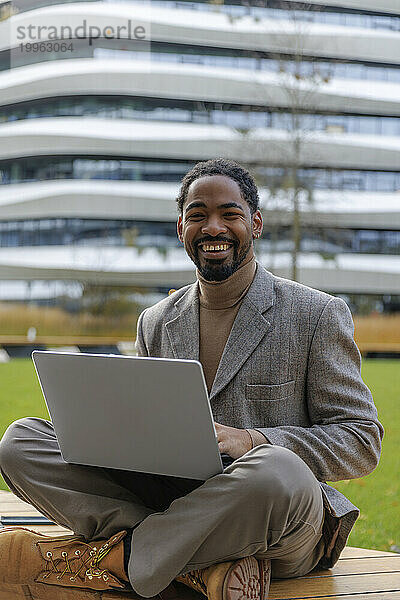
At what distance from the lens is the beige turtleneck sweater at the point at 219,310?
6.32 ft

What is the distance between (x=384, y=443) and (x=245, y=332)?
3556 millimetres

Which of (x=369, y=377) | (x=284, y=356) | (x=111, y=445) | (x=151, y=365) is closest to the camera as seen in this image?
(x=151, y=365)

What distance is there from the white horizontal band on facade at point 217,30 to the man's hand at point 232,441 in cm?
1222

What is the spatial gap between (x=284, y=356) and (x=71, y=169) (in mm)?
12534

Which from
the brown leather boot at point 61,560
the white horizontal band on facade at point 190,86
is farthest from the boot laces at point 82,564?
the white horizontal band on facade at point 190,86

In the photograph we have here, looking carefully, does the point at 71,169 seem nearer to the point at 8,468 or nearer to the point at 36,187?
the point at 36,187

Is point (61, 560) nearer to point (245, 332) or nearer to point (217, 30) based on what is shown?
point (245, 332)

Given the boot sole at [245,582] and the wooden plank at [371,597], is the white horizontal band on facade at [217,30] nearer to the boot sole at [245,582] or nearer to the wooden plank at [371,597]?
the wooden plank at [371,597]

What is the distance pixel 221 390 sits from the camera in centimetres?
182

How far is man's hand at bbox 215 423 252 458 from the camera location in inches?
63.7

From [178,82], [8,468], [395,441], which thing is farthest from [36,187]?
[8,468]

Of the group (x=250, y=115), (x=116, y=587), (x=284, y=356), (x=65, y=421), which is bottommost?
(x=116, y=587)

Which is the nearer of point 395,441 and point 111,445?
point 111,445

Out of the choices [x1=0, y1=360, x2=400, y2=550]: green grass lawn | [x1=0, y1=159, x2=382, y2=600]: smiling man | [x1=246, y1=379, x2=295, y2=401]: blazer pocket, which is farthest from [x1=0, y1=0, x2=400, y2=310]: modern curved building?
[x1=246, y1=379, x2=295, y2=401]: blazer pocket
